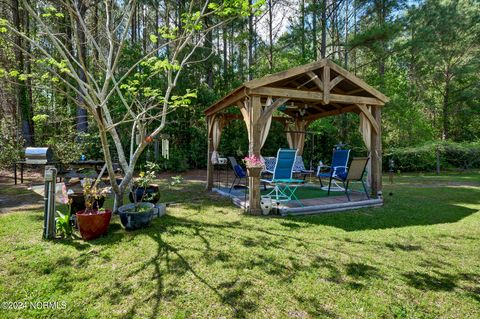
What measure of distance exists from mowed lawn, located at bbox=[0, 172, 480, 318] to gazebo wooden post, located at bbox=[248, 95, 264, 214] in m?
0.60

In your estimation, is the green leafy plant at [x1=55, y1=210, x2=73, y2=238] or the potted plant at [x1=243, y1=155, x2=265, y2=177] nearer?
the green leafy plant at [x1=55, y1=210, x2=73, y2=238]

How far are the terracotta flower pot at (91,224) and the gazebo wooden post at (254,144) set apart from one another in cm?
250

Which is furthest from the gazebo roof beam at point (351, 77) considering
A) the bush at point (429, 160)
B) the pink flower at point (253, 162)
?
the bush at point (429, 160)

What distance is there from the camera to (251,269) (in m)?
2.69

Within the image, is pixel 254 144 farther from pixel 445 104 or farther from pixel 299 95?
pixel 445 104

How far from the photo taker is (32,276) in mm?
2555

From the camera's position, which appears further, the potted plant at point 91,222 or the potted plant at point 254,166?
the potted plant at point 254,166

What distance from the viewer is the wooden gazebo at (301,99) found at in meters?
5.08

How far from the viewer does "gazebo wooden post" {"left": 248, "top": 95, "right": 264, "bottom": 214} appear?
4996mm

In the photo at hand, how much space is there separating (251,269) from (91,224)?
224 centimetres

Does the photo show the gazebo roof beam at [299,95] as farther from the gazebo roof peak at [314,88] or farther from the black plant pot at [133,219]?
the black plant pot at [133,219]

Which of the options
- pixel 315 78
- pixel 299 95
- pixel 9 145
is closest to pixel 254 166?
pixel 299 95

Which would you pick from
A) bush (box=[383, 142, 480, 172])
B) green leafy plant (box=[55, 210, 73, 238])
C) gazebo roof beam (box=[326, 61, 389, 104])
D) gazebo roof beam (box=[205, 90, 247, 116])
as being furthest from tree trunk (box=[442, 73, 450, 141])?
green leafy plant (box=[55, 210, 73, 238])

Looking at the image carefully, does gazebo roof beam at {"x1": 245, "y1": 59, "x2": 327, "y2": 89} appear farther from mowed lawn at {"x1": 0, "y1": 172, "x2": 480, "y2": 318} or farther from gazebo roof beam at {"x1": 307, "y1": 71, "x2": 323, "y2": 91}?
mowed lawn at {"x1": 0, "y1": 172, "x2": 480, "y2": 318}
